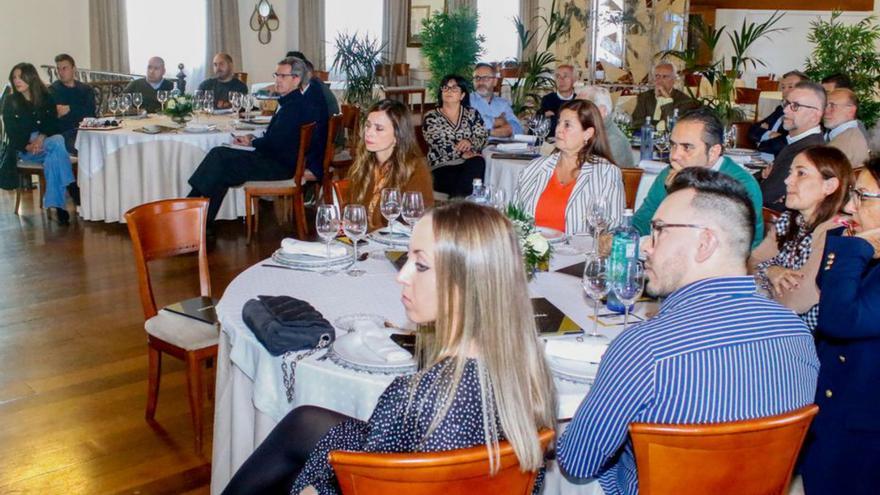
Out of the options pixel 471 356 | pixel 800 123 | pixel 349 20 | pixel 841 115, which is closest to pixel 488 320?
pixel 471 356

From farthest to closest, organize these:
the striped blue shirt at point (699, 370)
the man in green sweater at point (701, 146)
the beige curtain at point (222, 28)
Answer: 1. the beige curtain at point (222, 28)
2. the man in green sweater at point (701, 146)
3. the striped blue shirt at point (699, 370)

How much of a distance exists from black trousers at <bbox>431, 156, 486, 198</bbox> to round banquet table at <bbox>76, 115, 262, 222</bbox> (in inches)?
71.6

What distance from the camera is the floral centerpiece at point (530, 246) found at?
288 centimetres

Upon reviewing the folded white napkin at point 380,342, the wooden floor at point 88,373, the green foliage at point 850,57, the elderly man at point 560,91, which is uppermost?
the green foliage at point 850,57

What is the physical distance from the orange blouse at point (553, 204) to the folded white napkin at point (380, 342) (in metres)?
1.92

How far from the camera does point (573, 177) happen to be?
13.9ft

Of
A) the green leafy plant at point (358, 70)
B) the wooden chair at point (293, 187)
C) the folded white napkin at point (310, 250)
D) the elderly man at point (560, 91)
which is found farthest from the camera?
the green leafy plant at point (358, 70)

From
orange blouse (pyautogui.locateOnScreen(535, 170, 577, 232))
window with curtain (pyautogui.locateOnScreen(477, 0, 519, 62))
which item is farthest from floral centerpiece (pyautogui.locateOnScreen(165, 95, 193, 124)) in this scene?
window with curtain (pyautogui.locateOnScreen(477, 0, 519, 62))

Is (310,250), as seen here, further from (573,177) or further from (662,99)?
(662,99)

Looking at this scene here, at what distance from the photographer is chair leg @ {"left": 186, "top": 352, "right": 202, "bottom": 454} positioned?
3.39 m

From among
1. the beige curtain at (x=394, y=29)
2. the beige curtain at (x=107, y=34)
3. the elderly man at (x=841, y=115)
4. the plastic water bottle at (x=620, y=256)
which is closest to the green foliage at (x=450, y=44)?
the beige curtain at (x=394, y=29)

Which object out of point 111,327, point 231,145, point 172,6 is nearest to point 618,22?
point 172,6

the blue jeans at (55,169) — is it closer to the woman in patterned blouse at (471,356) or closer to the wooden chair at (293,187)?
the wooden chair at (293,187)

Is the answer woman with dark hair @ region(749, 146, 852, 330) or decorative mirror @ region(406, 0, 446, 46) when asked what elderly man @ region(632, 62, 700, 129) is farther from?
decorative mirror @ region(406, 0, 446, 46)
